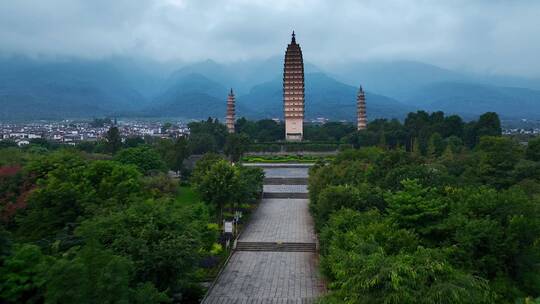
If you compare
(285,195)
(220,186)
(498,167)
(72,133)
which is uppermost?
(72,133)

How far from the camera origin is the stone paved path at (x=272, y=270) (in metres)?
12.6

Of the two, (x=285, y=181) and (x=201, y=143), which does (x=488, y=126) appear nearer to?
(x=285, y=181)

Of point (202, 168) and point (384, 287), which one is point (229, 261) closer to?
point (384, 287)

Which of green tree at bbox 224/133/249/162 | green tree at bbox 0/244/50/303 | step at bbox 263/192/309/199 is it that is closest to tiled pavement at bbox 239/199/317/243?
step at bbox 263/192/309/199

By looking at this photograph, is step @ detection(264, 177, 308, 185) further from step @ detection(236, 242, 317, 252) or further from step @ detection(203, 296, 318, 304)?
step @ detection(203, 296, 318, 304)

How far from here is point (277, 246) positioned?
57.4ft

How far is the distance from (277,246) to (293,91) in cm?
4239

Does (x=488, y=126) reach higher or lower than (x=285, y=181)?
higher

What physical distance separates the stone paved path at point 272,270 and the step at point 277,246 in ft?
1.12

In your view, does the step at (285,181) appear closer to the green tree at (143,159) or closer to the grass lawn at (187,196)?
the grass lawn at (187,196)

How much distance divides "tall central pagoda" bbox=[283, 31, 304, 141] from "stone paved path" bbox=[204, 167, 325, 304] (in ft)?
120

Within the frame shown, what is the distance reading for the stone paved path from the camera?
12.6 m

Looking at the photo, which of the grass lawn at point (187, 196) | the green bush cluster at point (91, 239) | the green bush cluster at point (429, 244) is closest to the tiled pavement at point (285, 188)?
the grass lawn at point (187, 196)

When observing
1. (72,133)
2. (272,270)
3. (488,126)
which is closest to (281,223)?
(272,270)
